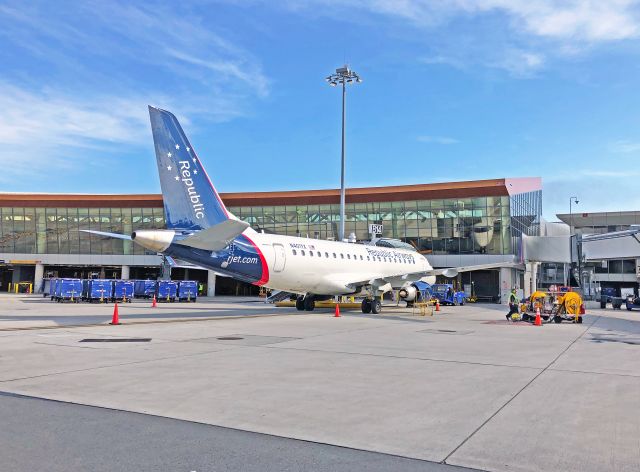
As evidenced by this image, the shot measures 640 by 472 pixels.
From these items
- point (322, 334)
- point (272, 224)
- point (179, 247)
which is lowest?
point (322, 334)

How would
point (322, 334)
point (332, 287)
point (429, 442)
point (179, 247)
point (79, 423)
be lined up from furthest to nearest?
point (332, 287)
point (179, 247)
point (322, 334)
point (79, 423)
point (429, 442)

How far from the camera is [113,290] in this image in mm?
40406

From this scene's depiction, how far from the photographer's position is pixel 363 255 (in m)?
30.6

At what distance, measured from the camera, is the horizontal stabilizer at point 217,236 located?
18.8 m

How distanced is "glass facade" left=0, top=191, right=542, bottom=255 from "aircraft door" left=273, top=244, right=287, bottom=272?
86.5 feet

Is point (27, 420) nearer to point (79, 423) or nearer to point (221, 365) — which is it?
point (79, 423)

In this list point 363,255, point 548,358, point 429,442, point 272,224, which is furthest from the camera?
point 272,224

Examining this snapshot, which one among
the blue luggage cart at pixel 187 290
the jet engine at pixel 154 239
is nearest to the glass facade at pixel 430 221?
the blue luggage cart at pixel 187 290

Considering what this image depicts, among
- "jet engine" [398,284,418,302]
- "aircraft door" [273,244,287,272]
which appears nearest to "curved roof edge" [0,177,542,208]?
"jet engine" [398,284,418,302]

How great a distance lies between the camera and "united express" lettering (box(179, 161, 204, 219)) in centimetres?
1961

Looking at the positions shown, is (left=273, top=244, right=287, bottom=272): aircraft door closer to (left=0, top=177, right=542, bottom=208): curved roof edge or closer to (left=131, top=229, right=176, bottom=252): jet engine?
(left=131, top=229, right=176, bottom=252): jet engine

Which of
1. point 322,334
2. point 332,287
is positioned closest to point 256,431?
point 322,334

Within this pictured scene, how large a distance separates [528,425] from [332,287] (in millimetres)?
21192

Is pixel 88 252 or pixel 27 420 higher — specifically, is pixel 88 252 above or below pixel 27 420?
above
